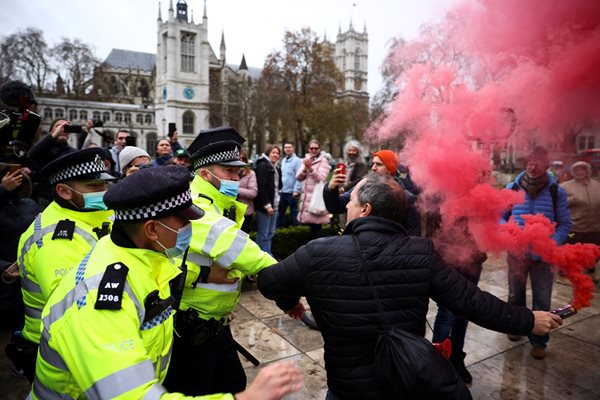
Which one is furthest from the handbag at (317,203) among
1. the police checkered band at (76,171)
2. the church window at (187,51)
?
the church window at (187,51)

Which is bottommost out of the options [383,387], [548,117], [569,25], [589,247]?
[383,387]

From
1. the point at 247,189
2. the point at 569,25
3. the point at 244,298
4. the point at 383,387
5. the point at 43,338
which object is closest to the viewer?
the point at 43,338

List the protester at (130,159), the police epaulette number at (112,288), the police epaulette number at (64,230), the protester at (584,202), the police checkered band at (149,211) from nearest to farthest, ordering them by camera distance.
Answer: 1. the police epaulette number at (112,288)
2. the police checkered band at (149,211)
3. the police epaulette number at (64,230)
4. the protester at (130,159)
5. the protester at (584,202)

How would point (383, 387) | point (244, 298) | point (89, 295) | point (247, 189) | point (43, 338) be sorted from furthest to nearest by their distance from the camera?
point (247, 189) → point (244, 298) → point (383, 387) → point (43, 338) → point (89, 295)

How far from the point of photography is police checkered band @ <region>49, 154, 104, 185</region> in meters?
2.50

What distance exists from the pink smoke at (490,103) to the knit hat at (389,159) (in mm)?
187

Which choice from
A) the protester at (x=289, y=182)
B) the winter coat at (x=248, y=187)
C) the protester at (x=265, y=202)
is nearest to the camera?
the winter coat at (x=248, y=187)

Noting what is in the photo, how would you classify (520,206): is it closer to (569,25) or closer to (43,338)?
(569,25)

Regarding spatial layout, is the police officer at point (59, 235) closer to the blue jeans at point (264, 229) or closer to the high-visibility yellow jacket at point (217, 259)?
the high-visibility yellow jacket at point (217, 259)

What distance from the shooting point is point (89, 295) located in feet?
4.66

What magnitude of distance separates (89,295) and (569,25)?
10.3 ft

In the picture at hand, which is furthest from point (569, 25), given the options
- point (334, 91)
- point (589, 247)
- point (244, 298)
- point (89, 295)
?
point (334, 91)

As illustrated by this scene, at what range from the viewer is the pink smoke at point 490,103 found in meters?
2.56

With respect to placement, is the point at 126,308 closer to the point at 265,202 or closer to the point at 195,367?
the point at 195,367
